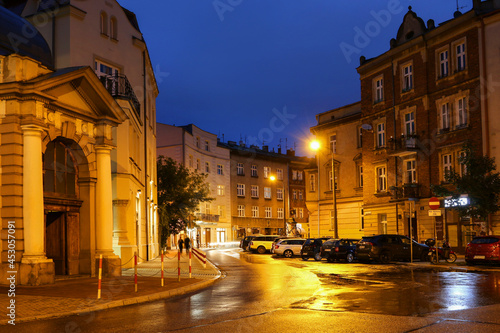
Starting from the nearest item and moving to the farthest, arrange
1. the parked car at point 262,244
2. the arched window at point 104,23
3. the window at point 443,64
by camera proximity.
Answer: the arched window at point 104,23
the window at point 443,64
the parked car at point 262,244

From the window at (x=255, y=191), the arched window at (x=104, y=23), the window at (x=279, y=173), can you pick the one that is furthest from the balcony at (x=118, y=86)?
the window at (x=279, y=173)

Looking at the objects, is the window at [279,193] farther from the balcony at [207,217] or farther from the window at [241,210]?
the balcony at [207,217]

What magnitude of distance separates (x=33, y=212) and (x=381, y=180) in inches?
1206

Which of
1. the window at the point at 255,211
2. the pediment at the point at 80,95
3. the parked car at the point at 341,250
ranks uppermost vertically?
the pediment at the point at 80,95

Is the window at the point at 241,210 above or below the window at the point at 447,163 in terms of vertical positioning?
below

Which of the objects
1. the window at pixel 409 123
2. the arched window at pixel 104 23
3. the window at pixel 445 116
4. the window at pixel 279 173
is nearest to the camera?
the arched window at pixel 104 23

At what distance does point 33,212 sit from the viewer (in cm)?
1688

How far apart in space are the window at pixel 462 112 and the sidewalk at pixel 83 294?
→ 2219 cm

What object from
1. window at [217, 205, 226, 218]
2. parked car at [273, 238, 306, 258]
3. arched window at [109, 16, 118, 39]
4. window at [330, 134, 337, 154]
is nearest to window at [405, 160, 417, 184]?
parked car at [273, 238, 306, 258]

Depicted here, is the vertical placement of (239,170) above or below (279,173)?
above

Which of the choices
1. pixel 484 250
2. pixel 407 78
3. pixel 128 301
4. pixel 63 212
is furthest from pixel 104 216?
pixel 407 78

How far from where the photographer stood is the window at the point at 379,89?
1678 inches

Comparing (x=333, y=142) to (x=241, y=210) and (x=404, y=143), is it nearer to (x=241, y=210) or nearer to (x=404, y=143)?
(x=404, y=143)

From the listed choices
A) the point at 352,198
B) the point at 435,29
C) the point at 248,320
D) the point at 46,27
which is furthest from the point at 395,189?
the point at 248,320
